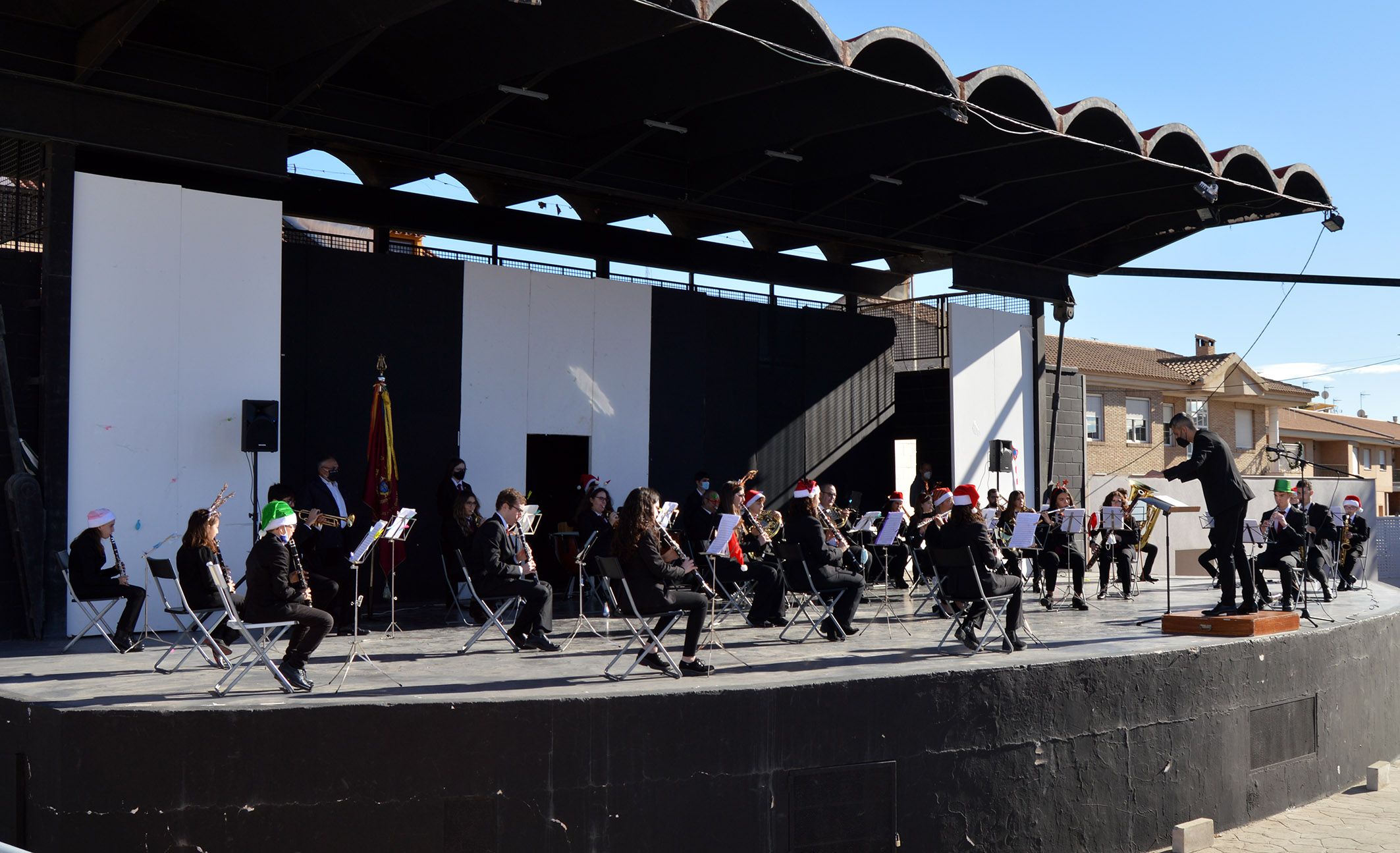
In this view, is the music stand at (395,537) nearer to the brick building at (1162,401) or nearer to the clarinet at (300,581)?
the clarinet at (300,581)

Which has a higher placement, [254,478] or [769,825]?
[254,478]

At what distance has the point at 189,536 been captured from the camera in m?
8.27

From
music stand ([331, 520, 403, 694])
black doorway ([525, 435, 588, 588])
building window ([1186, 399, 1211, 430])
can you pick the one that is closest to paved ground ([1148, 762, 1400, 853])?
music stand ([331, 520, 403, 694])

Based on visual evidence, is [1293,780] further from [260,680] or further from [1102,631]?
[260,680]

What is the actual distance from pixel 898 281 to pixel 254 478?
1105 centimetres

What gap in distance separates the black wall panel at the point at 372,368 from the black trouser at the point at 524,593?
3262 mm

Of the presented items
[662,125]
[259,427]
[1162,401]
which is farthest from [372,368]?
[1162,401]

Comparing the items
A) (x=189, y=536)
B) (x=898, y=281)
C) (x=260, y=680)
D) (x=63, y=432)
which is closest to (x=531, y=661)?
(x=260, y=680)

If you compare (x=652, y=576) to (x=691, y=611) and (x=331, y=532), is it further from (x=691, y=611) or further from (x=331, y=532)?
(x=331, y=532)

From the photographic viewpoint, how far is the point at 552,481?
14.5m

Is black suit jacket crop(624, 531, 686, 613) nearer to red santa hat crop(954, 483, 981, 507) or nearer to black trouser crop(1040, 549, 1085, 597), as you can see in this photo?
red santa hat crop(954, 483, 981, 507)

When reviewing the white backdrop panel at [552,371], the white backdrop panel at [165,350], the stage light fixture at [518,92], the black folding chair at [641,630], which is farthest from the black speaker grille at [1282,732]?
the white backdrop panel at [165,350]

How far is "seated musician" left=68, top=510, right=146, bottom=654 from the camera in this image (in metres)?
8.94

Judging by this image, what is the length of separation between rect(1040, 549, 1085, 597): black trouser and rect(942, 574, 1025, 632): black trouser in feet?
11.9
